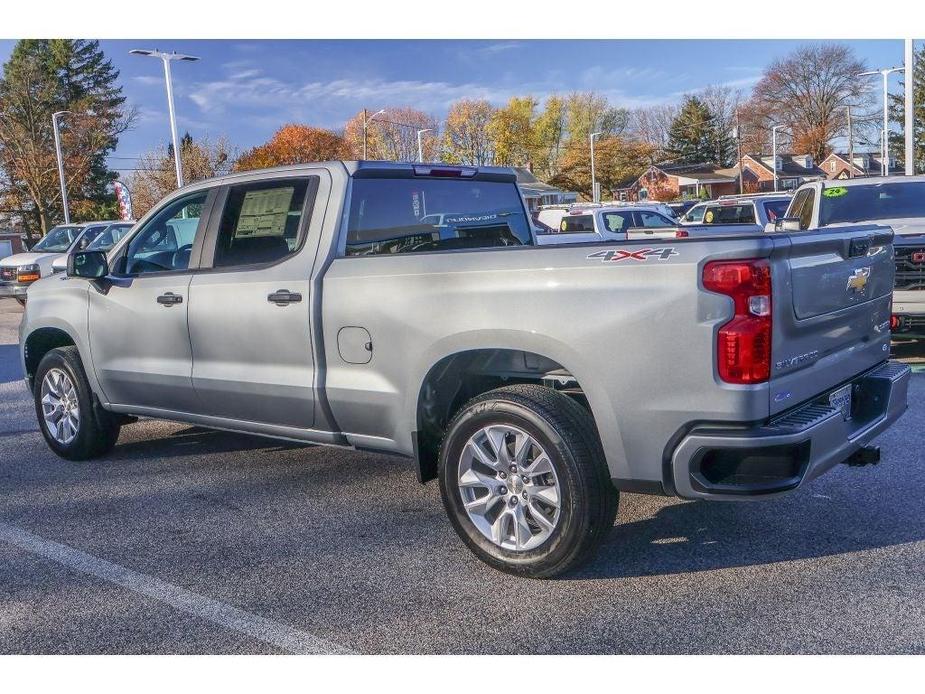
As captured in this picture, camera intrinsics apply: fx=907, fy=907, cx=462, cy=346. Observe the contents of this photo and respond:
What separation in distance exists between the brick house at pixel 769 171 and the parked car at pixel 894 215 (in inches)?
3552

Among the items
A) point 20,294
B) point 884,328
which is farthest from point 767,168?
point 884,328

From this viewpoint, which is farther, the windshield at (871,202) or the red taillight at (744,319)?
the windshield at (871,202)

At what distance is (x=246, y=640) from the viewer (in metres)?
3.44

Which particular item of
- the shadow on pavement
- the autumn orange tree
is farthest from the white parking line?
the autumn orange tree

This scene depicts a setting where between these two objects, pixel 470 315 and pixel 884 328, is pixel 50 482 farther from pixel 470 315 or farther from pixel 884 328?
pixel 884 328

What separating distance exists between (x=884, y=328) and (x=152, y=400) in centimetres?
423

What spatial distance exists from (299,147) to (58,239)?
158 feet

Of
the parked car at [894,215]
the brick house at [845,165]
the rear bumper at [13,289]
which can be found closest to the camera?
the parked car at [894,215]

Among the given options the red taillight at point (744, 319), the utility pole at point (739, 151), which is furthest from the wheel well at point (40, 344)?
the utility pole at point (739, 151)

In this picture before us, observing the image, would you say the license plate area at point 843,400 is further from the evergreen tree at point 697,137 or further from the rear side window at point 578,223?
the evergreen tree at point 697,137

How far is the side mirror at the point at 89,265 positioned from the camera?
5770mm

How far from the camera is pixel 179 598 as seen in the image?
387 cm

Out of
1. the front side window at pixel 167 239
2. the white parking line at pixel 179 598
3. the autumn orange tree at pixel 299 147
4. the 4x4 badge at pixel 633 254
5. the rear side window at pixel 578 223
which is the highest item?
the autumn orange tree at pixel 299 147

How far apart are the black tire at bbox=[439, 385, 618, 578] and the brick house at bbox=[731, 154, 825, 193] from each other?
98.0m
